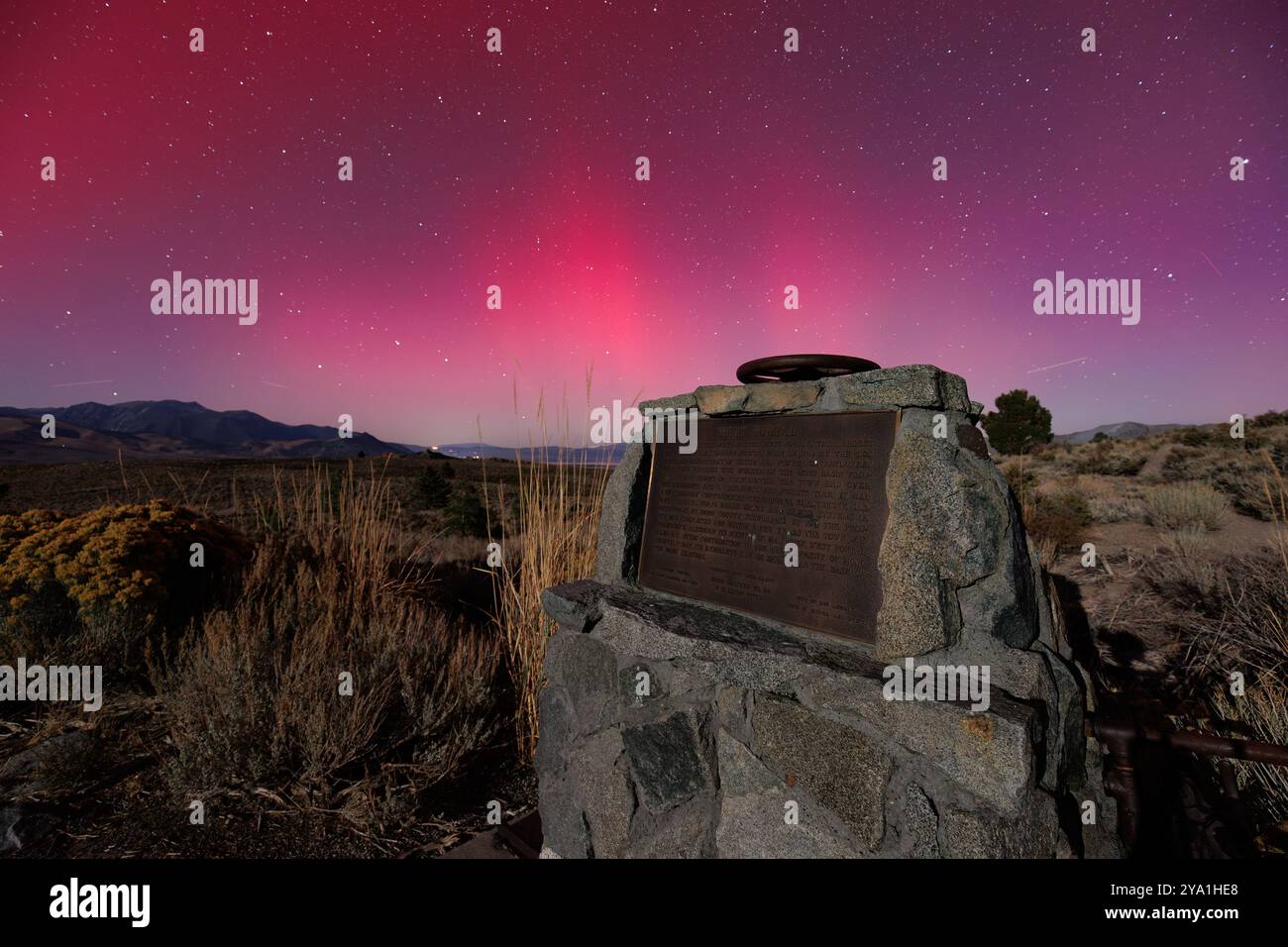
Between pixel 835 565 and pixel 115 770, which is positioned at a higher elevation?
pixel 835 565

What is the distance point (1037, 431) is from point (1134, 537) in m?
19.8

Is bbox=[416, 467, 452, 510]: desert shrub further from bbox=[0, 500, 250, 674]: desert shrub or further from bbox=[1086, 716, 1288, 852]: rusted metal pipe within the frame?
bbox=[1086, 716, 1288, 852]: rusted metal pipe

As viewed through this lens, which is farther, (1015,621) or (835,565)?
(835,565)

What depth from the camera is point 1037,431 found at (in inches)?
928

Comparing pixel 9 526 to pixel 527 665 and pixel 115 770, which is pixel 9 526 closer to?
pixel 115 770

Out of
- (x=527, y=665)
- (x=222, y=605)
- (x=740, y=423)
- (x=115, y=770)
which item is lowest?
(x=115, y=770)

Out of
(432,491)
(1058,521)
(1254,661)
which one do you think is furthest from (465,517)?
(1254,661)

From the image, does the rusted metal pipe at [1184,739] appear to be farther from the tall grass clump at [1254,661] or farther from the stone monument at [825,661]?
the tall grass clump at [1254,661]

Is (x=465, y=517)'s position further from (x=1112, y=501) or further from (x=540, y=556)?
(x=1112, y=501)

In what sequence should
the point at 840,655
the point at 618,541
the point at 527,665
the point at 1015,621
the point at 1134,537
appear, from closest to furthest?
the point at 1015,621 < the point at 840,655 < the point at 618,541 < the point at 527,665 < the point at 1134,537

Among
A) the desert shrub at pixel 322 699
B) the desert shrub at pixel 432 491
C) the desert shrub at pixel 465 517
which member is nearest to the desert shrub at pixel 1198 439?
the desert shrub at pixel 465 517

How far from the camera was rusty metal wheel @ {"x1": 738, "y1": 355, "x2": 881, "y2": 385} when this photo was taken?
2268 mm

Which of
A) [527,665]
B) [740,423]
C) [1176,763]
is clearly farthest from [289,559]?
[1176,763]
